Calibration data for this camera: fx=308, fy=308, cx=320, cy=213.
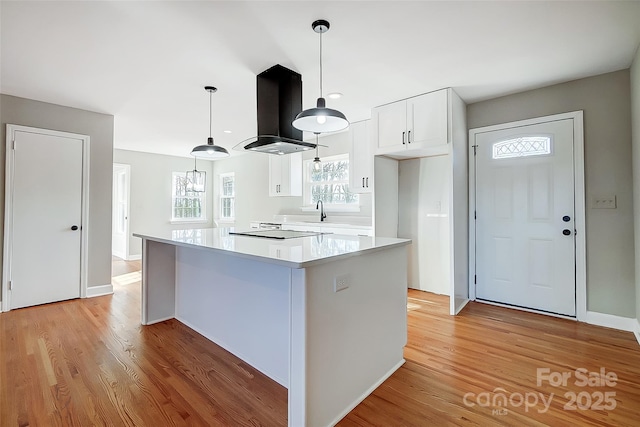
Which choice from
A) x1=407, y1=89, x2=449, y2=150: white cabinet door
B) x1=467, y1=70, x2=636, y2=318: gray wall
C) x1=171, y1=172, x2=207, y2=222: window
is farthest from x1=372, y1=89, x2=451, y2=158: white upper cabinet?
x1=171, y1=172, x2=207, y2=222: window

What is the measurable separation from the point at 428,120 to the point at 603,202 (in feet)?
6.04

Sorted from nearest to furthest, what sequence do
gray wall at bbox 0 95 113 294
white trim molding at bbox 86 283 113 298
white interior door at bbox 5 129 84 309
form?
1. white interior door at bbox 5 129 84 309
2. gray wall at bbox 0 95 113 294
3. white trim molding at bbox 86 283 113 298

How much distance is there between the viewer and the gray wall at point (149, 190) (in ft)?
21.7

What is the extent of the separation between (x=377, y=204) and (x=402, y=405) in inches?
97.8

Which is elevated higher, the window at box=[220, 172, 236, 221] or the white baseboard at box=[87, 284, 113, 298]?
the window at box=[220, 172, 236, 221]

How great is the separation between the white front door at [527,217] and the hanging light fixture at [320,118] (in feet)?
7.56

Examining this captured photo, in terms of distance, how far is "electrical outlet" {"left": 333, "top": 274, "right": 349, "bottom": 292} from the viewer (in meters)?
1.66

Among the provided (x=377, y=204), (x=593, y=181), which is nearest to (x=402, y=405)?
(x=377, y=204)

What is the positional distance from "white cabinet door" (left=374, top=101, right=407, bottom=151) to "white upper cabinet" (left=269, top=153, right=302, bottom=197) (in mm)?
2067

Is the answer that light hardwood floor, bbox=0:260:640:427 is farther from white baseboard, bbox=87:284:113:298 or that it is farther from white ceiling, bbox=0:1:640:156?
white ceiling, bbox=0:1:640:156

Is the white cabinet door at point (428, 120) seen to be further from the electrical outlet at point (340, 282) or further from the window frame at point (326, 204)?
the electrical outlet at point (340, 282)

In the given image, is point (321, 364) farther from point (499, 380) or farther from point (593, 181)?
point (593, 181)

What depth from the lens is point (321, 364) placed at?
1.57 m

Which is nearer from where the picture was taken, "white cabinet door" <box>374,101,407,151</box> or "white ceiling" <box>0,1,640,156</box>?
"white ceiling" <box>0,1,640,156</box>
